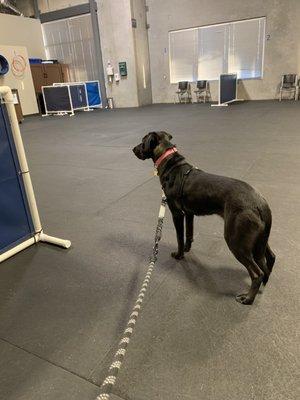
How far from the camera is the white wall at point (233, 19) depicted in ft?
38.2

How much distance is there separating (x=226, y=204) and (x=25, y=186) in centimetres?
164

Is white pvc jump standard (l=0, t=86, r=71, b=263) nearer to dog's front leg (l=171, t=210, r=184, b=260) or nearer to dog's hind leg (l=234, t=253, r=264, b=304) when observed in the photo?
dog's front leg (l=171, t=210, r=184, b=260)

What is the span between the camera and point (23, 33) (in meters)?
14.1

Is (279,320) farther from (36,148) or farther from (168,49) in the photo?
(168,49)

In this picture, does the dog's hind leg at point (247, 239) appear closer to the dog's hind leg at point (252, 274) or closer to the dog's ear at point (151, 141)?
the dog's hind leg at point (252, 274)

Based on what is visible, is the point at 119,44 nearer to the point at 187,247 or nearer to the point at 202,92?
the point at 202,92

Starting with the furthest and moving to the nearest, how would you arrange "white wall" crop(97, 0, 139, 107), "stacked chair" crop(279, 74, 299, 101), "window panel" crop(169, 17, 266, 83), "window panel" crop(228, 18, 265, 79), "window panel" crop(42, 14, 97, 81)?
"window panel" crop(42, 14, 97, 81) → "white wall" crop(97, 0, 139, 107) → "window panel" crop(169, 17, 266, 83) → "window panel" crop(228, 18, 265, 79) → "stacked chair" crop(279, 74, 299, 101)

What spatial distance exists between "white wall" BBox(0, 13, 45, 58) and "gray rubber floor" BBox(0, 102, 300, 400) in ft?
41.1

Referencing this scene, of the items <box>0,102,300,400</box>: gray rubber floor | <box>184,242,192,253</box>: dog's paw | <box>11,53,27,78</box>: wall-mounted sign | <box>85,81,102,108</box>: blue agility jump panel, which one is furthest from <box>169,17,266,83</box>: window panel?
<box>184,242,192,253</box>: dog's paw

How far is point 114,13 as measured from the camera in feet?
42.8

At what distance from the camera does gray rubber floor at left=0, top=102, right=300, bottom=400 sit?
4.35 ft

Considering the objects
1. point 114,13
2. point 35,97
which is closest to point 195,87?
point 114,13

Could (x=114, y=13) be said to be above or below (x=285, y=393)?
above

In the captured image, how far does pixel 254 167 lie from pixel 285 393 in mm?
3317
